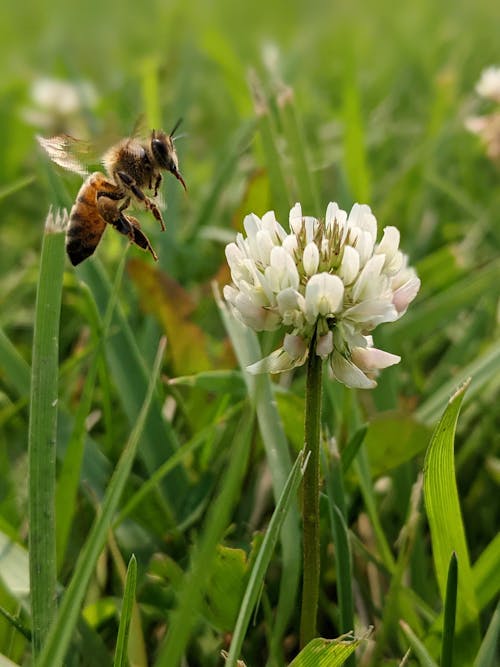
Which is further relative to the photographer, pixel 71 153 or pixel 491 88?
pixel 491 88

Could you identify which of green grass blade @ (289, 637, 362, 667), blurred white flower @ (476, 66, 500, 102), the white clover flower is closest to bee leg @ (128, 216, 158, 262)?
the white clover flower

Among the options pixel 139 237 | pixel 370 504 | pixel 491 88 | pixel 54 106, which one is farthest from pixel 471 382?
pixel 54 106

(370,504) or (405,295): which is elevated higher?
(405,295)

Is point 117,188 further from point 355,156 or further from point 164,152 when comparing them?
point 355,156

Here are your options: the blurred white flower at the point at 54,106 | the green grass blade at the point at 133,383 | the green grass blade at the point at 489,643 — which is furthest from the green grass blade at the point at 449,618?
the blurred white flower at the point at 54,106

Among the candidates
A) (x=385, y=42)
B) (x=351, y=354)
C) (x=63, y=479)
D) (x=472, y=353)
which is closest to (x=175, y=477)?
(x=63, y=479)

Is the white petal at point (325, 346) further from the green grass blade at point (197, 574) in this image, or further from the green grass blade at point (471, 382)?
the green grass blade at point (471, 382)
